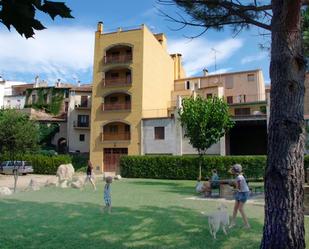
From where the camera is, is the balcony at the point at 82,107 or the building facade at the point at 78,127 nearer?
the building facade at the point at 78,127

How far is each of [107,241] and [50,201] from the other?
7.47m

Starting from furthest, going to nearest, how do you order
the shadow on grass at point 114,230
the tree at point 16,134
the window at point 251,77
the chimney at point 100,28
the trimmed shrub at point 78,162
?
the window at point 251,77 < the chimney at point 100,28 < the trimmed shrub at point 78,162 < the tree at point 16,134 < the shadow on grass at point 114,230

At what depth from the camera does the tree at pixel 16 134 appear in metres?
36.1

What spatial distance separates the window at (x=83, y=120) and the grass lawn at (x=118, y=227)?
→ 38.1m

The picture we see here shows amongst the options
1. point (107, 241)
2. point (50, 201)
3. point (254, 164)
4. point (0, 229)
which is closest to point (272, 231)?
point (107, 241)

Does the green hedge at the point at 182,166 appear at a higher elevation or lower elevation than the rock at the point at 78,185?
→ higher

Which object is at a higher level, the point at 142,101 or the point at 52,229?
the point at 142,101

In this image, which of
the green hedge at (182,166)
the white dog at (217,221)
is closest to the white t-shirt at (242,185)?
the white dog at (217,221)

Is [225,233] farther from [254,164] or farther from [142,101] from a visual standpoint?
[142,101]

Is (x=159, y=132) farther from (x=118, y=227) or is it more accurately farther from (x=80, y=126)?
(x=118, y=227)

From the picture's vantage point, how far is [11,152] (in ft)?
125

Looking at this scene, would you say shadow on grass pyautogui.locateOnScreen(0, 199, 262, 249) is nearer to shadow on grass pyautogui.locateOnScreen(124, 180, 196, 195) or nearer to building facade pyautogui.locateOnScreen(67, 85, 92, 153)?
shadow on grass pyautogui.locateOnScreen(124, 180, 196, 195)

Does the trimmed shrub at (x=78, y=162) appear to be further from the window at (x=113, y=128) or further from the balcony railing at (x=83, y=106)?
the balcony railing at (x=83, y=106)

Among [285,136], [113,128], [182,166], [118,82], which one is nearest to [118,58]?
[118,82]
